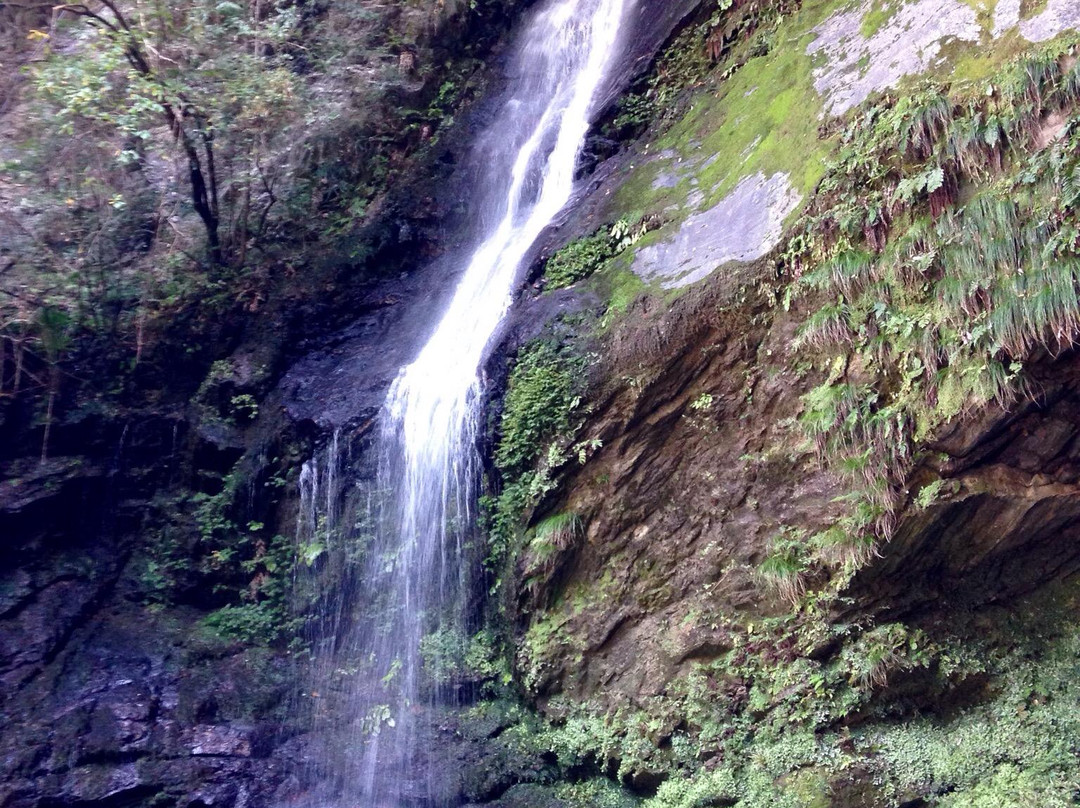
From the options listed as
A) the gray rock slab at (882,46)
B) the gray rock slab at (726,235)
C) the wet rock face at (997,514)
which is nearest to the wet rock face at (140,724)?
the gray rock slab at (726,235)

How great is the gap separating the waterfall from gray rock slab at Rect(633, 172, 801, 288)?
2.16 metres

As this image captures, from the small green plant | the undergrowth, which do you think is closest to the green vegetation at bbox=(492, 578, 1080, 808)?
the undergrowth

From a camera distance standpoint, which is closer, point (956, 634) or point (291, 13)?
point (956, 634)

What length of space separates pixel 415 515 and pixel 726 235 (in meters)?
4.19

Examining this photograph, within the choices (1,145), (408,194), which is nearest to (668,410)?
(408,194)

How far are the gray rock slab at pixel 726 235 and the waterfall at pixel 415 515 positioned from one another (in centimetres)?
216

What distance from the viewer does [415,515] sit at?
830 cm

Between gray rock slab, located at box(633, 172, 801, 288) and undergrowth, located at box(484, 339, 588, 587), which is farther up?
gray rock slab, located at box(633, 172, 801, 288)

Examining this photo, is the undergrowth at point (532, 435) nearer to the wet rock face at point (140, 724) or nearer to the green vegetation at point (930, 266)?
the green vegetation at point (930, 266)

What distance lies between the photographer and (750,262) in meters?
6.86

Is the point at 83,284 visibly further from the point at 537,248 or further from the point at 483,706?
the point at 483,706

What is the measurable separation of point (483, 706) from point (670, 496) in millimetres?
2742

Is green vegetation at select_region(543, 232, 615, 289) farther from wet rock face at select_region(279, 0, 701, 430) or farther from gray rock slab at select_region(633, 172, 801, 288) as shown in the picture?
wet rock face at select_region(279, 0, 701, 430)

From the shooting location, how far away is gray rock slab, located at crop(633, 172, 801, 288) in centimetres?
692
